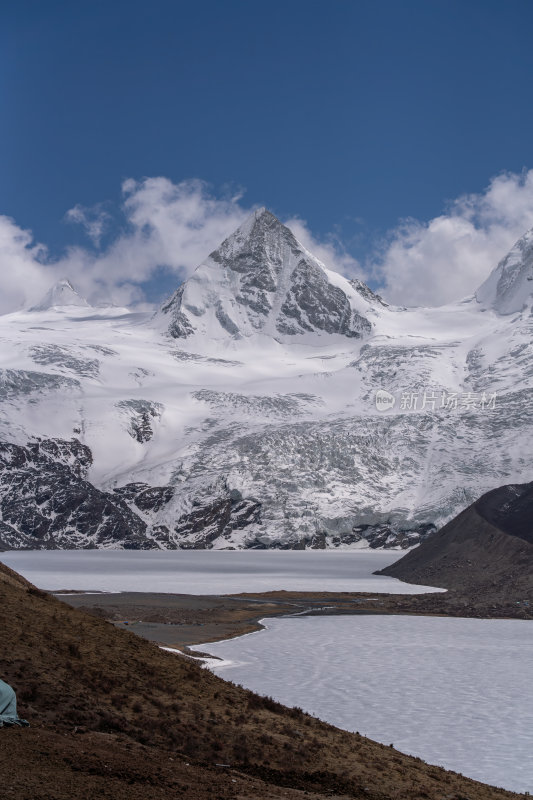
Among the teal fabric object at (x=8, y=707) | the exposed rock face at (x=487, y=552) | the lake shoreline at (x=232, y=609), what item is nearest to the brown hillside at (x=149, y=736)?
the teal fabric object at (x=8, y=707)

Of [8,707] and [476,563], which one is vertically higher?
[476,563]

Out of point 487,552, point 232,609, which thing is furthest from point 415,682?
point 487,552

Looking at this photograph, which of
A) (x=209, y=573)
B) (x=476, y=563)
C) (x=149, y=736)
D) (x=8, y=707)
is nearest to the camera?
(x=8, y=707)

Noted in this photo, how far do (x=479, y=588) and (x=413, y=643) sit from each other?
138 ft

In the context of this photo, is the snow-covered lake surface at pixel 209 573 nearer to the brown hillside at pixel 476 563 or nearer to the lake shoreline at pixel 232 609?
the brown hillside at pixel 476 563

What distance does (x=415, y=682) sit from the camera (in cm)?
4419

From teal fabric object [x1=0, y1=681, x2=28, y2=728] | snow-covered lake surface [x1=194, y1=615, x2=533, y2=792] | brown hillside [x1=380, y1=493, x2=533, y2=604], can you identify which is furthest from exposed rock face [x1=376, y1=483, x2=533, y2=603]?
teal fabric object [x1=0, y1=681, x2=28, y2=728]

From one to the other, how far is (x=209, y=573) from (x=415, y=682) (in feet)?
340

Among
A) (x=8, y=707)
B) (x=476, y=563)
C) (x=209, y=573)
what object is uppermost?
(x=476, y=563)

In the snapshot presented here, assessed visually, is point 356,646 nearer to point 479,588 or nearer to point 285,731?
point 285,731

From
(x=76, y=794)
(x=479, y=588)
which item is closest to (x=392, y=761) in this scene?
(x=76, y=794)

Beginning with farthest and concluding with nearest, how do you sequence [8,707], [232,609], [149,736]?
[232,609]
[149,736]
[8,707]

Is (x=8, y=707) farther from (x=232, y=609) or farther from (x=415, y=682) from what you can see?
(x=232, y=609)

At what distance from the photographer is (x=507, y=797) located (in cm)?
2292
